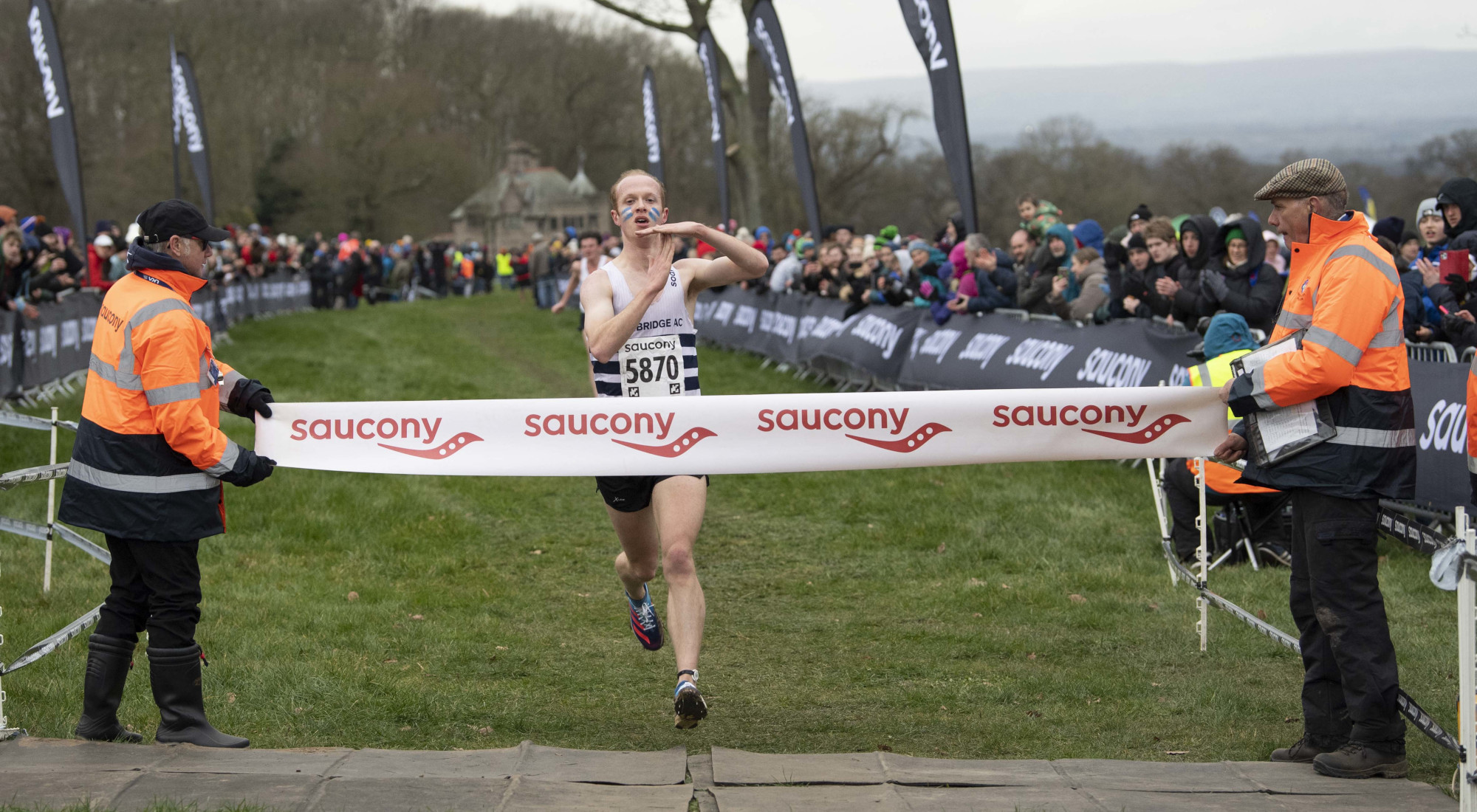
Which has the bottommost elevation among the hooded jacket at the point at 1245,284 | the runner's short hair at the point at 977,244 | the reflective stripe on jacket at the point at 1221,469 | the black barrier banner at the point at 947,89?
the reflective stripe on jacket at the point at 1221,469

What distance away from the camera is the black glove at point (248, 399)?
18.6 ft

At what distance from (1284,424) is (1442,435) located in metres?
4.26

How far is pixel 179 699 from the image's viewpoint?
5266 mm

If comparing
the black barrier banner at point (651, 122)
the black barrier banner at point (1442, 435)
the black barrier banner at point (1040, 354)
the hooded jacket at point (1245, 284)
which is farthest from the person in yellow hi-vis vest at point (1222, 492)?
the black barrier banner at point (651, 122)

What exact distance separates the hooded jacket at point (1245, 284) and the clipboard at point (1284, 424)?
538 centimetres

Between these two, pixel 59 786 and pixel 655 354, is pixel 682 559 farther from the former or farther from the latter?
pixel 59 786

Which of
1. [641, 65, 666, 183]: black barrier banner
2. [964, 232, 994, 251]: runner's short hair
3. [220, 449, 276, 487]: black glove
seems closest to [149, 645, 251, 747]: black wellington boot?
[220, 449, 276, 487]: black glove

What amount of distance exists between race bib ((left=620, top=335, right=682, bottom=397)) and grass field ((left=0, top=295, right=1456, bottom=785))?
1.45 meters

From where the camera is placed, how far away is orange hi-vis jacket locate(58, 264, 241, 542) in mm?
5020

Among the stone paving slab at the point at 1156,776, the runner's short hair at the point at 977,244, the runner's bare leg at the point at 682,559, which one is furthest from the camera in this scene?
the runner's short hair at the point at 977,244

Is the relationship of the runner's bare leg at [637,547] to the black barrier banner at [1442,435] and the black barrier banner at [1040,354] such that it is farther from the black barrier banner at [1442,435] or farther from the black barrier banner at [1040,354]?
the black barrier banner at [1040,354]

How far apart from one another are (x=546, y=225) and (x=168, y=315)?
336 feet

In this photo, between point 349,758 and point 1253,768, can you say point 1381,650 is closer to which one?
point 1253,768

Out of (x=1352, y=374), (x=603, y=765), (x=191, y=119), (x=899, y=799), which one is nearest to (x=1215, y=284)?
Result: (x=1352, y=374)
